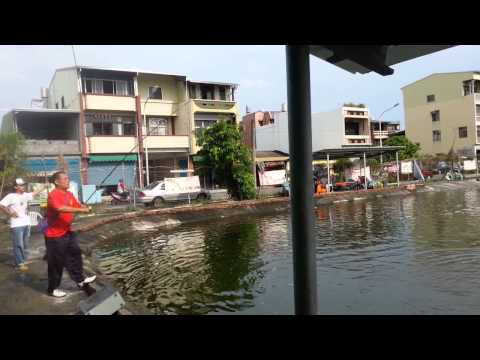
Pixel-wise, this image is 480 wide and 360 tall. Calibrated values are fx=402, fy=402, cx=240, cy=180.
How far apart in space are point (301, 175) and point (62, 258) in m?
4.52

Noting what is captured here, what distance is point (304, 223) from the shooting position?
237cm

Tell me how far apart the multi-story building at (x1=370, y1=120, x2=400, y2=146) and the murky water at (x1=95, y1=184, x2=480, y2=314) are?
3709 cm

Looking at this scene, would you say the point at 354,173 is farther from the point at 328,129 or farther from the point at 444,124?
the point at 444,124

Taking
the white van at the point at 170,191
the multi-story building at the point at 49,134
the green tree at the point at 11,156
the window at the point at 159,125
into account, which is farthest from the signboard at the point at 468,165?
the green tree at the point at 11,156

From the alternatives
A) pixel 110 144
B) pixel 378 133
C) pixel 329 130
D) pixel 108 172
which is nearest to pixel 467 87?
pixel 378 133

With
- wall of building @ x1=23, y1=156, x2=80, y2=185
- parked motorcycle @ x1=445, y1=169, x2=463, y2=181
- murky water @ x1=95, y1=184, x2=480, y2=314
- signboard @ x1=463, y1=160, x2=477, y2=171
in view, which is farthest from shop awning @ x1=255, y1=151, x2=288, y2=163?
signboard @ x1=463, y1=160, x2=477, y2=171

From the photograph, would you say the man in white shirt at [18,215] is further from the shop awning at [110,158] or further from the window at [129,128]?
the window at [129,128]

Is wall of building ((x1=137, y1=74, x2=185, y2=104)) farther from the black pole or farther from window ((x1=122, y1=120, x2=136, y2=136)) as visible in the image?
the black pole

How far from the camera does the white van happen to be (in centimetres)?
2138

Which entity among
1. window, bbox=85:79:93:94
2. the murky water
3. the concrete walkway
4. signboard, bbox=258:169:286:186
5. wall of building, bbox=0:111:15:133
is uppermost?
window, bbox=85:79:93:94

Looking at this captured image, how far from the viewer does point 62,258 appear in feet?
18.6
